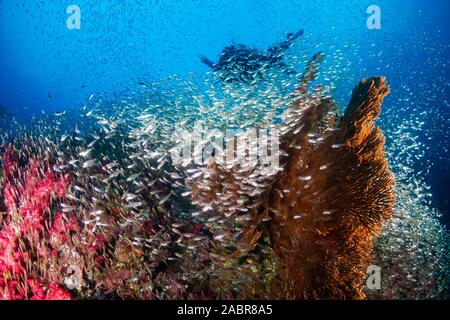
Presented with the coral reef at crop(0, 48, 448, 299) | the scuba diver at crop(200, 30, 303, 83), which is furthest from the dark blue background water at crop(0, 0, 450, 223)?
the coral reef at crop(0, 48, 448, 299)

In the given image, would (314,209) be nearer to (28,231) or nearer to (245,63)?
(28,231)

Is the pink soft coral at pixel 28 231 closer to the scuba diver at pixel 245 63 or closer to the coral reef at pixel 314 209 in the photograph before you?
the coral reef at pixel 314 209

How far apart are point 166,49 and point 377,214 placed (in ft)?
415

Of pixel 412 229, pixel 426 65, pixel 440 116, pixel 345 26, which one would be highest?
pixel 345 26

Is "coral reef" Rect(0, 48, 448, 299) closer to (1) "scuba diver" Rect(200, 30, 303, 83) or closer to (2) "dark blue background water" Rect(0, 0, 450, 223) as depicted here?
(1) "scuba diver" Rect(200, 30, 303, 83)

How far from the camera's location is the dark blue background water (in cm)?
4241

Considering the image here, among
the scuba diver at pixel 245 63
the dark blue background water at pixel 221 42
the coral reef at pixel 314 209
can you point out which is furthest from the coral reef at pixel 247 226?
the dark blue background water at pixel 221 42

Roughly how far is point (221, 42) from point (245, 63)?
100351 millimetres

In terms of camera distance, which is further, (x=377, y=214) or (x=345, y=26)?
(x=345, y=26)

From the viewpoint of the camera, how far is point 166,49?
120 m

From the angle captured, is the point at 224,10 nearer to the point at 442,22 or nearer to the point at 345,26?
the point at 345,26

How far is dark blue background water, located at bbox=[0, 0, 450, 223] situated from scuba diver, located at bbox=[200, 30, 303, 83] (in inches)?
68.5
